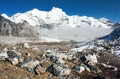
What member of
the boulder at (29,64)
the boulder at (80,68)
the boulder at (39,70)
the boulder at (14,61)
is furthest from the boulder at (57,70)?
the boulder at (80,68)

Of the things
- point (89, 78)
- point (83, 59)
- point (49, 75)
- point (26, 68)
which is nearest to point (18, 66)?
point (26, 68)

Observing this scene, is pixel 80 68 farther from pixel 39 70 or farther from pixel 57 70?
pixel 39 70

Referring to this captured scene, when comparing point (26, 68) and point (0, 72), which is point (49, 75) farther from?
point (0, 72)

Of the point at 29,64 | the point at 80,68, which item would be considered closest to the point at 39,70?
the point at 29,64

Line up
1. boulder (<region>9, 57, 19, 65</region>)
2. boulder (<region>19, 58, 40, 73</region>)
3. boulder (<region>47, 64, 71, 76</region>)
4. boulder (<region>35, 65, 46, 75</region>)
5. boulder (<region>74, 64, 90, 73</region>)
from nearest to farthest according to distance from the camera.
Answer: boulder (<region>35, 65, 46, 75</region>) → boulder (<region>19, 58, 40, 73</region>) → boulder (<region>47, 64, 71, 76</region>) → boulder (<region>9, 57, 19, 65</region>) → boulder (<region>74, 64, 90, 73</region>)

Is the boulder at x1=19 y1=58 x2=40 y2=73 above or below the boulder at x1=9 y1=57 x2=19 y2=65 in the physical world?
below

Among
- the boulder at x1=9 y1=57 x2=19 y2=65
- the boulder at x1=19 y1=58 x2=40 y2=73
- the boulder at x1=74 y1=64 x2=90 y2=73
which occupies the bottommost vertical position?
the boulder at x1=74 y1=64 x2=90 y2=73

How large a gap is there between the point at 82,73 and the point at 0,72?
35642mm

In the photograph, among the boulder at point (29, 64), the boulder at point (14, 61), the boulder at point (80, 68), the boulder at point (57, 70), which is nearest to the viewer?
the boulder at point (29, 64)

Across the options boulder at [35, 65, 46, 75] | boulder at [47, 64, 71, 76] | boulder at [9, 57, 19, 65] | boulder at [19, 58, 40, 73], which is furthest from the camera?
boulder at [9, 57, 19, 65]

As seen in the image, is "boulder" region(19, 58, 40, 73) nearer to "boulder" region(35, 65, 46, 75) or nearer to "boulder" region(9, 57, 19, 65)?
"boulder" region(35, 65, 46, 75)

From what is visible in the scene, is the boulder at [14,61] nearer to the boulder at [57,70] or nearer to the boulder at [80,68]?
the boulder at [57,70]

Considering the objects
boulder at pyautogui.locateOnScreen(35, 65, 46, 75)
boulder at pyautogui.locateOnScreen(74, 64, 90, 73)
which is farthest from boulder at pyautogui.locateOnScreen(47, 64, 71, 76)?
boulder at pyautogui.locateOnScreen(74, 64, 90, 73)

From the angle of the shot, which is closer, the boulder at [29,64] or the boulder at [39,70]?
the boulder at [39,70]
